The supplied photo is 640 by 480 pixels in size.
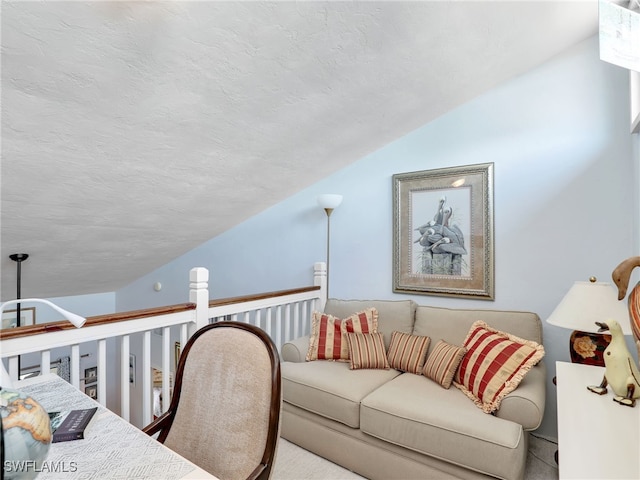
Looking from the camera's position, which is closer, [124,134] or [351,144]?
[124,134]

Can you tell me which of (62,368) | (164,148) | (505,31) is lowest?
(62,368)

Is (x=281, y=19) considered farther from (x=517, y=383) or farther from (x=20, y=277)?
(x=20, y=277)

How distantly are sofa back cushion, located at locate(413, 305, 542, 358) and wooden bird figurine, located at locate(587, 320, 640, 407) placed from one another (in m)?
1.06

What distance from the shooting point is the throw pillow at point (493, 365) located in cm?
189

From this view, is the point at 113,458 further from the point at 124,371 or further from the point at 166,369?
the point at 166,369

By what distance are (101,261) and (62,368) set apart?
1.98m

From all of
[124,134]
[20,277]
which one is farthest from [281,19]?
[20,277]

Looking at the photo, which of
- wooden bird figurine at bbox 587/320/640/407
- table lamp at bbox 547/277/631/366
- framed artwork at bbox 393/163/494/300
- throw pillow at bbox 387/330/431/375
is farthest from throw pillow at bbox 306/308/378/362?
A: wooden bird figurine at bbox 587/320/640/407

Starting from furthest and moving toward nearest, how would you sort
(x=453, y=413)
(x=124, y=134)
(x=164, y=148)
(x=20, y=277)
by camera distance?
(x=20, y=277), (x=164, y=148), (x=124, y=134), (x=453, y=413)

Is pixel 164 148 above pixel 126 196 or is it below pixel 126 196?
above

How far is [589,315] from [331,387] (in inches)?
58.3

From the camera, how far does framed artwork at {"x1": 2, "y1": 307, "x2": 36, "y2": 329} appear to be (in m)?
4.05

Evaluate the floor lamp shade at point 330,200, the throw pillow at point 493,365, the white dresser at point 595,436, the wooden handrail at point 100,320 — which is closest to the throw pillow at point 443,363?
the throw pillow at point 493,365

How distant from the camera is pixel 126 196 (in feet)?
8.84
